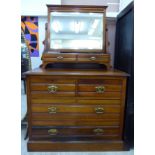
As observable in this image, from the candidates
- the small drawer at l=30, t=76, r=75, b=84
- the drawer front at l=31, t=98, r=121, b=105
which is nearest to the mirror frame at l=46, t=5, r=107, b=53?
the small drawer at l=30, t=76, r=75, b=84

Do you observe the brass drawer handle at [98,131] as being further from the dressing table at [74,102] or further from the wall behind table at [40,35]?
the wall behind table at [40,35]

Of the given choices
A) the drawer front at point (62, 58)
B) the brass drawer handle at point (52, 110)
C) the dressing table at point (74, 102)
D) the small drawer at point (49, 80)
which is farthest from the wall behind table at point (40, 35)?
the brass drawer handle at point (52, 110)

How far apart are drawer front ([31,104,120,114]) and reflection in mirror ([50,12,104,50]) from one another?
60 centimetres

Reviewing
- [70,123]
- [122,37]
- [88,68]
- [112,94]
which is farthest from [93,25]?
[70,123]

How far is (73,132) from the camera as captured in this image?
1475 millimetres

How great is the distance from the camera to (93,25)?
168cm

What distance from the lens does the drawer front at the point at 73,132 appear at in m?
1.47

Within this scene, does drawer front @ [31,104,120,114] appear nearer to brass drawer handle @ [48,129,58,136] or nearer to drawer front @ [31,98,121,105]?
drawer front @ [31,98,121,105]

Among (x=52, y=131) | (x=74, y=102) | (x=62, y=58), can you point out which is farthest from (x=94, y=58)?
(x=52, y=131)

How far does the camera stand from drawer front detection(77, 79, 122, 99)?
140 centimetres

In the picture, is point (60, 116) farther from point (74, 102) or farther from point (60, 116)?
point (74, 102)

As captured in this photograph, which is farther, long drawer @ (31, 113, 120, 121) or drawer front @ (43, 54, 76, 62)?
drawer front @ (43, 54, 76, 62)
